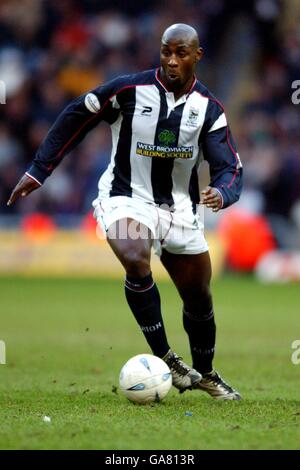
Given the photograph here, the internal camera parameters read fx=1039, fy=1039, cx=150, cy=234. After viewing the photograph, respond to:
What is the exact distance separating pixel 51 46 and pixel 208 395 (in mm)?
14682

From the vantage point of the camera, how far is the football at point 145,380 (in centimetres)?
647

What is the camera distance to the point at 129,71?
65.8ft

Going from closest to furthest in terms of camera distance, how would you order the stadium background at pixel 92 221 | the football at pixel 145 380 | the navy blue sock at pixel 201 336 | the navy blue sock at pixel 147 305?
the football at pixel 145 380, the navy blue sock at pixel 147 305, the navy blue sock at pixel 201 336, the stadium background at pixel 92 221

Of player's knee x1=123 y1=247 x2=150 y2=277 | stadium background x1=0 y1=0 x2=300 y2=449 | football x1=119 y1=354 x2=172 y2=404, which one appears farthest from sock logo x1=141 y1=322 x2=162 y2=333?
stadium background x1=0 y1=0 x2=300 y2=449

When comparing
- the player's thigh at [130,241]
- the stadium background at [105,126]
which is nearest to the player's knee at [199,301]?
the player's thigh at [130,241]

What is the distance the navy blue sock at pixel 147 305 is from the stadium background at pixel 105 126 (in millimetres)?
11221

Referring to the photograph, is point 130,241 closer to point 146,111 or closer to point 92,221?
point 146,111

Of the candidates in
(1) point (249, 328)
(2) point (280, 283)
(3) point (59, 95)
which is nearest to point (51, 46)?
(3) point (59, 95)

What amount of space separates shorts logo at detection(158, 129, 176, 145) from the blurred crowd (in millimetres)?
11589

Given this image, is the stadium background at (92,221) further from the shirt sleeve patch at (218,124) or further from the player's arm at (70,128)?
the shirt sleeve patch at (218,124)

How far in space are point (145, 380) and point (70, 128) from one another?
175 centimetres

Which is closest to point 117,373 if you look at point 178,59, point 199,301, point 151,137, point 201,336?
point 201,336

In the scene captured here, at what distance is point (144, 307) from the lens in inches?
260

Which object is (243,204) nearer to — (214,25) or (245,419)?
(214,25)
